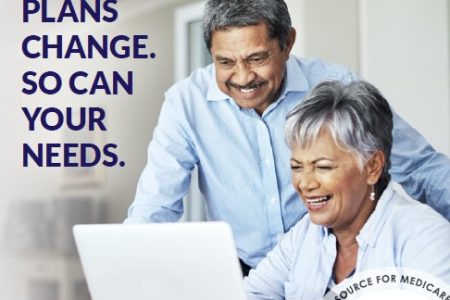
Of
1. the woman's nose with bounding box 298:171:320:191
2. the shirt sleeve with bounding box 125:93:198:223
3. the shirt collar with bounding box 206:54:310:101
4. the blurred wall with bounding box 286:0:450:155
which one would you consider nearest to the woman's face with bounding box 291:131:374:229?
the woman's nose with bounding box 298:171:320:191

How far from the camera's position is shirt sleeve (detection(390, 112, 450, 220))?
69.1 inches

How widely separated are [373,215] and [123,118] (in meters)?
1.73

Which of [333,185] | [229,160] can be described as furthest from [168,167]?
[333,185]

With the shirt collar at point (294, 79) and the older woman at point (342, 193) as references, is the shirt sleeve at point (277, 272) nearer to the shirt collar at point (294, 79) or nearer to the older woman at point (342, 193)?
the older woman at point (342, 193)

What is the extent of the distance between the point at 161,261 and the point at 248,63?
0.73 metres

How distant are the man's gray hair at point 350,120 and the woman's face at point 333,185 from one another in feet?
0.06

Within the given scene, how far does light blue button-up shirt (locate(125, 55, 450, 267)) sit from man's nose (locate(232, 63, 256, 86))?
119mm

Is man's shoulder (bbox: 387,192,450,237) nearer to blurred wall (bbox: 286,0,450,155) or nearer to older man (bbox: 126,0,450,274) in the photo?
older man (bbox: 126,0,450,274)

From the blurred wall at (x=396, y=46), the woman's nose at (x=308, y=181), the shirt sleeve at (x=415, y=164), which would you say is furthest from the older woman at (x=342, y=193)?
the blurred wall at (x=396, y=46)

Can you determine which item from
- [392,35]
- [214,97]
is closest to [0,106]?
[214,97]

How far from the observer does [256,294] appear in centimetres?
165

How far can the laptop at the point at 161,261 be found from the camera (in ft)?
3.82

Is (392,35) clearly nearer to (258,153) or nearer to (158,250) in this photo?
(258,153)

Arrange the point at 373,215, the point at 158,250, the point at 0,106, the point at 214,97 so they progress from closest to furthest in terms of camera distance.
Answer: the point at 158,250 → the point at 373,215 → the point at 214,97 → the point at 0,106
